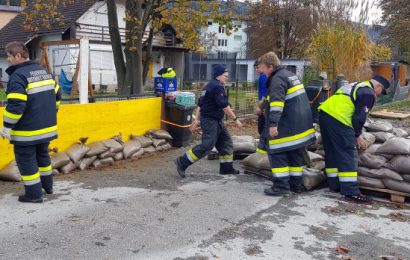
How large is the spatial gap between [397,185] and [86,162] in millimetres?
4225

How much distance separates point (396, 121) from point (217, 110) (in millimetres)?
8412

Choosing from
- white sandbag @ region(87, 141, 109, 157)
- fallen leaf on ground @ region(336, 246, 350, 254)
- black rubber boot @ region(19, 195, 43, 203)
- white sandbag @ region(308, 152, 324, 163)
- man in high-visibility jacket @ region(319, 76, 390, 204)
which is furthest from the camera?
white sandbag @ region(87, 141, 109, 157)

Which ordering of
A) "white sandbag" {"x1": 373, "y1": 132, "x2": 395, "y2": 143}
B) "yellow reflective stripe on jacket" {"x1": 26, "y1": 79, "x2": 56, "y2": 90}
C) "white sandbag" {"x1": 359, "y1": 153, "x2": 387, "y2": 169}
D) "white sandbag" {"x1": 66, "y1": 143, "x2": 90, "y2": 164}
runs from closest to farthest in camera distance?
1. "yellow reflective stripe on jacket" {"x1": 26, "y1": 79, "x2": 56, "y2": 90}
2. "white sandbag" {"x1": 359, "y1": 153, "x2": 387, "y2": 169}
3. "white sandbag" {"x1": 373, "y1": 132, "x2": 395, "y2": 143}
4. "white sandbag" {"x1": 66, "y1": 143, "x2": 90, "y2": 164}

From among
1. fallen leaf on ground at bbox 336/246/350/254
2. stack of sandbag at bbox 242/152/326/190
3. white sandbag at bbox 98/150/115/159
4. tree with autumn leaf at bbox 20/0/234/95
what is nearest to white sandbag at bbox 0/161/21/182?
white sandbag at bbox 98/150/115/159

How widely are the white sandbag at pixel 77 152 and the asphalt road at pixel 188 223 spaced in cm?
44

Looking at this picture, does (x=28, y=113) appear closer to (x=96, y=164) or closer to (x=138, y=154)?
(x=96, y=164)

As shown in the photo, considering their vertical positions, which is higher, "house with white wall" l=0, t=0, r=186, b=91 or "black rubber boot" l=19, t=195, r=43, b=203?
"house with white wall" l=0, t=0, r=186, b=91

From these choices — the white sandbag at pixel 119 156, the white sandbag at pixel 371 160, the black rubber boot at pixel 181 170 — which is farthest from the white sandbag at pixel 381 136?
the white sandbag at pixel 119 156

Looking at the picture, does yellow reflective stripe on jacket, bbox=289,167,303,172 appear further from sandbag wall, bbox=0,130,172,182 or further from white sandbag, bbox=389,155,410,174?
sandbag wall, bbox=0,130,172,182

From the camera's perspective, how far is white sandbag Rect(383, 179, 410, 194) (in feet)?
17.4

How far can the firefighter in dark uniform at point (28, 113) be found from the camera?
457cm

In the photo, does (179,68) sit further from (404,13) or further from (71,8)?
(404,13)

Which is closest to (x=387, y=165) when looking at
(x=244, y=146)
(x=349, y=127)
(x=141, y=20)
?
(x=349, y=127)

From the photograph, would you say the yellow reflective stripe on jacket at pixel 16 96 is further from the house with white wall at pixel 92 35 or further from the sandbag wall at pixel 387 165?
the house with white wall at pixel 92 35
